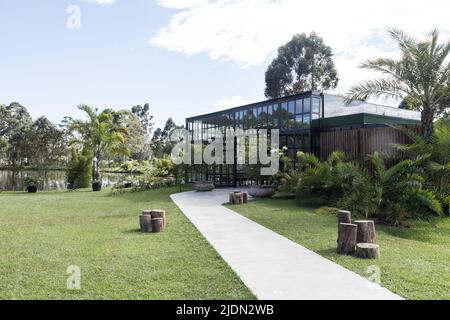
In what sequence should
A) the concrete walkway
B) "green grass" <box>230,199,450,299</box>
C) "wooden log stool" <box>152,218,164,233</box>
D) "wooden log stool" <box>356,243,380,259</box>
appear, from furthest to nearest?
"wooden log stool" <box>152,218,164,233</box> → "wooden log stool" <box>356,243,380,259</box> → "green grass" <box>230,199,450,299</box> → the concrete walkway

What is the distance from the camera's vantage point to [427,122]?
446 inches

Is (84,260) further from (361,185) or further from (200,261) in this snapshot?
(361,185)

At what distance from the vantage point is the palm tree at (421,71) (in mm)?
11211

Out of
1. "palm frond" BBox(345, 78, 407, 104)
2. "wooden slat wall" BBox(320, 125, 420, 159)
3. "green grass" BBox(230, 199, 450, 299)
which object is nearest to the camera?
"green grass" BBox(230, 199, 450, 299)

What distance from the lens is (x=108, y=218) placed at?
952 cm

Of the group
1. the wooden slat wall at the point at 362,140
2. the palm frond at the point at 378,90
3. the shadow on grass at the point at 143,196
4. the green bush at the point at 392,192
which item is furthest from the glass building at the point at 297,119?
the green bush at the point at 392,192

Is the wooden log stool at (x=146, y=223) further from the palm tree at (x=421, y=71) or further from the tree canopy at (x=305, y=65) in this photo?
the tree canopy at (x=305, y=65)

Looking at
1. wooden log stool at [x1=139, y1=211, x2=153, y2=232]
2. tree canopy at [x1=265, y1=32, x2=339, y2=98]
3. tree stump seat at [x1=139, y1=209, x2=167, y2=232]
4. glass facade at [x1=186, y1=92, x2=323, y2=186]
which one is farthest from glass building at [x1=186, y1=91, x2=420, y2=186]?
tree canopy at [x1=265, y1=32, x2=339, y2=98]

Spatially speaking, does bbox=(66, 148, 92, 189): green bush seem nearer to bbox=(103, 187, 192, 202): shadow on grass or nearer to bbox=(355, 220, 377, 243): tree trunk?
bbox=(103, 187, 192, 202): shadow on grass

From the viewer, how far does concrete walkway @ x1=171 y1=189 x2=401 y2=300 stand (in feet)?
13.2

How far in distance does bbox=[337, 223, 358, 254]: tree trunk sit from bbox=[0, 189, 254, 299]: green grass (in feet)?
6.55

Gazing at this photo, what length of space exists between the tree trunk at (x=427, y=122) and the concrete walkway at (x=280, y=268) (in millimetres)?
6727

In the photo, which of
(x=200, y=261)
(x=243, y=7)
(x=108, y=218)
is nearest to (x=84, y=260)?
(x=200, y=261)
